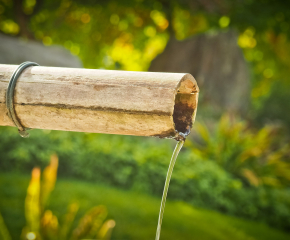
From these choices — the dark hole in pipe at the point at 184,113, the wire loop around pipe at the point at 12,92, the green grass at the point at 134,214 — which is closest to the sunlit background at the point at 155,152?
the green grass at the point at 134,214

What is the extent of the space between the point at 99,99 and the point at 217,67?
9.39 m

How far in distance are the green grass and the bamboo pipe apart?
282 centimetres

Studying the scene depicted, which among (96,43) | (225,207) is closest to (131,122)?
(225,207)

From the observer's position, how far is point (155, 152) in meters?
5.91

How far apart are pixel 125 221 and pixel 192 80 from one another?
3222mm

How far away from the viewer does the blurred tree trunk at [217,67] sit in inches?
375

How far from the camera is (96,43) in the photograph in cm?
1182

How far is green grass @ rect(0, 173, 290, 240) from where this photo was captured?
3.64 meters

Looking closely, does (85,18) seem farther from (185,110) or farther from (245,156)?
(185,110)

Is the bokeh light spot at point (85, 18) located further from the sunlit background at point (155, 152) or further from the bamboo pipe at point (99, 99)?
the bamboo pipe at point (99, 99)

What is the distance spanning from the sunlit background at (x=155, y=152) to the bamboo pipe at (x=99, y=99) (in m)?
1.33

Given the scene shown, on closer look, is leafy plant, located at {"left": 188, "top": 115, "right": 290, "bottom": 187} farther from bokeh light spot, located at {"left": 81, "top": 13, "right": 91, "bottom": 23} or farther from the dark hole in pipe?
bokeh light spot, located at {"left": 81, "top": 13, "right": 91, "bottom": 23}

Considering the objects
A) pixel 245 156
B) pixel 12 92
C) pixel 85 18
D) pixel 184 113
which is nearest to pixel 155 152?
pixel 245 156

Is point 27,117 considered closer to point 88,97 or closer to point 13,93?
point 13,93
